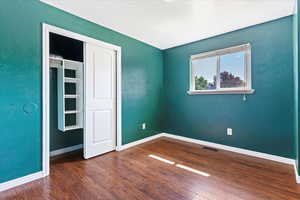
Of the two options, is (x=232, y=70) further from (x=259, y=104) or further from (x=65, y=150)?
(x=65, y=150)

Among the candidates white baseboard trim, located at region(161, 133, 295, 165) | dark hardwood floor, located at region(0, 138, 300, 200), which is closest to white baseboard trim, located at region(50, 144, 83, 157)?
dark hardwood floor, located at region(0, 138, 300, 200)

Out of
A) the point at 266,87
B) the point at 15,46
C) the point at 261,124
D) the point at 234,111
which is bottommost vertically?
the point at 261,124

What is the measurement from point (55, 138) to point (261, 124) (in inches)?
146

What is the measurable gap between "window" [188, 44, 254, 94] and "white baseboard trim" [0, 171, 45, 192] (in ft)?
10.1

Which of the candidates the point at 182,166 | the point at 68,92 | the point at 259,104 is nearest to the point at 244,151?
the point at 259,104

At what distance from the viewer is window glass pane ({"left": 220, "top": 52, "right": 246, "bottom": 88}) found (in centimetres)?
276

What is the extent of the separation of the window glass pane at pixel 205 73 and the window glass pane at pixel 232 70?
163 mm

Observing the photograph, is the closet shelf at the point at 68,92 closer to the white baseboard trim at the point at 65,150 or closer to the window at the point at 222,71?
the white baseboard trim at the point at 65,150

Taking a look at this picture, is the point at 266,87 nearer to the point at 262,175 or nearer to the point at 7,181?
the point at 262,175

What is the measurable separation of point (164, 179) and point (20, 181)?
1.75 m

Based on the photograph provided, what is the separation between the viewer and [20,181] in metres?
1.76

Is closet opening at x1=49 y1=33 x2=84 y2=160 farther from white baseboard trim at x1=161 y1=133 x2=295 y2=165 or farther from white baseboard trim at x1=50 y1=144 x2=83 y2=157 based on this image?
white baseboard trim at x1=161 y1=133 x2=295 y2=165

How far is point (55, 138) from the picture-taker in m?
2.73

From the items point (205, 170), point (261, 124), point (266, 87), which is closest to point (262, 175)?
point (205, 170)
